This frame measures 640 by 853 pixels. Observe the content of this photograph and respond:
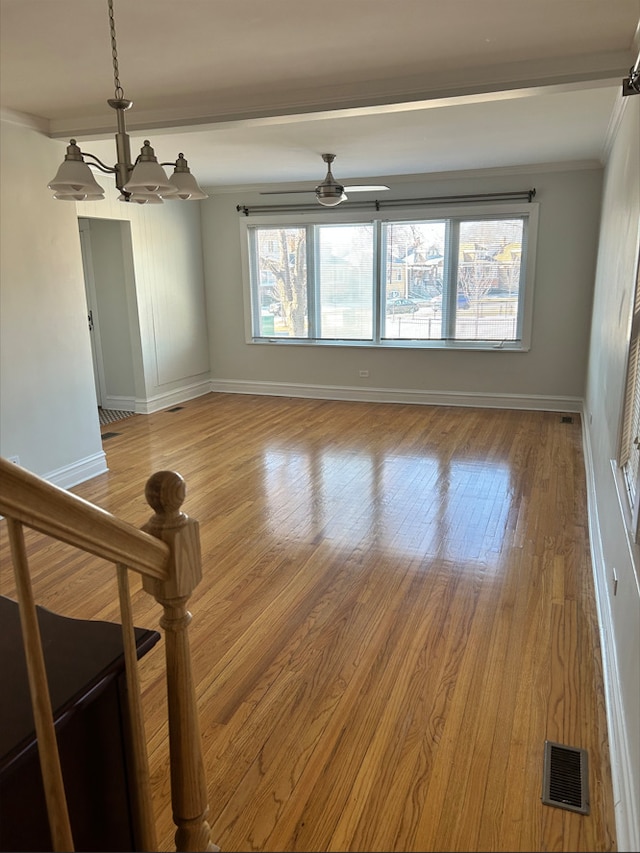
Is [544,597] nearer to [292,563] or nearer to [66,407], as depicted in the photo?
[292,563]

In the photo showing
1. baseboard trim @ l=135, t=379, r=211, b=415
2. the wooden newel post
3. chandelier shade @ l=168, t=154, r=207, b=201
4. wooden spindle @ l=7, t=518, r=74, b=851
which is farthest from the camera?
baseboard trim @ l=135, t=379, r=211, b=415

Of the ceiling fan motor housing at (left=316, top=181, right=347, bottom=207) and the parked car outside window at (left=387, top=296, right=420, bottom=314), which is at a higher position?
the ceiling fan motor housing at (left=316, top=181, right=347, bottom=207)

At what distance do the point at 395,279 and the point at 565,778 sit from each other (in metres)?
5.99

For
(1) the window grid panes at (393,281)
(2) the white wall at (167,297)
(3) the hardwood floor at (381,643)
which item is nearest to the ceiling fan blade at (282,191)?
(1) the window grid panes at (393,281)

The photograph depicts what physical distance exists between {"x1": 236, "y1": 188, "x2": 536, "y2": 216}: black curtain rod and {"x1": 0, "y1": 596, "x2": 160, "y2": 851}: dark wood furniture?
6244 mm

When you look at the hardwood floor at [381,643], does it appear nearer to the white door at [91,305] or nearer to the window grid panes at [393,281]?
the window grid panes at [393,281]

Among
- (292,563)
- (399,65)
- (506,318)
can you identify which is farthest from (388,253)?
(292,563)

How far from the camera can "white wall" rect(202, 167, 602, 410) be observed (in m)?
6.30

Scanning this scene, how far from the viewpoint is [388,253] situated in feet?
23.2

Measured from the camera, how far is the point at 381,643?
256cm

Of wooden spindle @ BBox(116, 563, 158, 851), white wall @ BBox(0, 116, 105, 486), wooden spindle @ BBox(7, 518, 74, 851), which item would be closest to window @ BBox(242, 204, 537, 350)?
white wall @ BBox(0, 116, 105, 486)

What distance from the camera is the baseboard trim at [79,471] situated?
453 centimetres

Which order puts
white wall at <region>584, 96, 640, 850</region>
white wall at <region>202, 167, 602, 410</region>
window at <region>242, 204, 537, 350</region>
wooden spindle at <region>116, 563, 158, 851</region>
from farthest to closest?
window at <region>242, 204, 537, 350</region>
white wall at <region>202, 167, 602, 410</region>
white wall at <region>584, 96, 640, 850</region>
wooden spindle at <region>116, 563, 158, 851</region>

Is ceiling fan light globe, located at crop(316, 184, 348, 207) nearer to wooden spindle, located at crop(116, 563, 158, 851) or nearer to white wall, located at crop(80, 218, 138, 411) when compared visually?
white wall, located at crop(80, 218, 138, 411)
